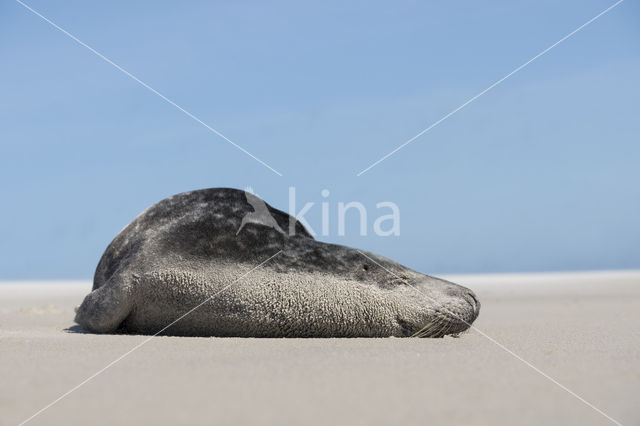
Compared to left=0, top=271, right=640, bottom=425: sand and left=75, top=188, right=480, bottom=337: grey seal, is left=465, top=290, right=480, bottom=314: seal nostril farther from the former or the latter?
left=0, top=271, right=640, bottom=425: sand

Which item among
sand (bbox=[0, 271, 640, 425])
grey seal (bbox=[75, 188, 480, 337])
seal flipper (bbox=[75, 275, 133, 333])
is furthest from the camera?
seal flipper (bbox=[75, 275, 133, 333])

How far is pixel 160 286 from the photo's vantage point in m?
4.74

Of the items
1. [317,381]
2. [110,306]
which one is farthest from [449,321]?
[110,306]

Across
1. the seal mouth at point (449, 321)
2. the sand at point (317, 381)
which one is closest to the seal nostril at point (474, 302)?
the seal mouth at point (449, 321)

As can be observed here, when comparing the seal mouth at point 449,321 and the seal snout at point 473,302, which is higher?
the seal snout at point 473,302

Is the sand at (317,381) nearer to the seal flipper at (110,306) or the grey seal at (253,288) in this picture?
the grey seal at (253,288)

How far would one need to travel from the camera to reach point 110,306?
4820 millimetres

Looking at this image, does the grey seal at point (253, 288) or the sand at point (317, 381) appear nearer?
the sand at point (317, 381)

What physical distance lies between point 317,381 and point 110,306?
260 centimetres

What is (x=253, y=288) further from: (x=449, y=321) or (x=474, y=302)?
(x=474, y=302)

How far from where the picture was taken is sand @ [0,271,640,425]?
2.35 m

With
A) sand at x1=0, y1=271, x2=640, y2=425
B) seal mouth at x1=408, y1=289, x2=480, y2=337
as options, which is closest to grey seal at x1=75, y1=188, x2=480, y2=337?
seal mouth at x1=408, y1=289, x2=480, y2=337

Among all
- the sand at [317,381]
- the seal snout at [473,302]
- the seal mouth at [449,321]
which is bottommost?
the sand at [317,381]

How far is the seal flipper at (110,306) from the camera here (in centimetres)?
478
